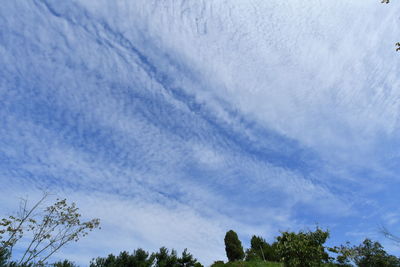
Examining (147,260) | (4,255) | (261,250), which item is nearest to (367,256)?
(261,250)

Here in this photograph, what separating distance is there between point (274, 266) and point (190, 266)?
10998mm

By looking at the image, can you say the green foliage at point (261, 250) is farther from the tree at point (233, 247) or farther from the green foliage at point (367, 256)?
the green foliage at point (367, 256)

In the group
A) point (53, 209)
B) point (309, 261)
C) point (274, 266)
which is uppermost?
point (53, 209)

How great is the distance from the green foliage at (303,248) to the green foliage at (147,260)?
→ 14899mm

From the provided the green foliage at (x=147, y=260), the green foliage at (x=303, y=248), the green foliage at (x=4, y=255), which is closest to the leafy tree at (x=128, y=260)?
the green foliage at (x=147, y=260)

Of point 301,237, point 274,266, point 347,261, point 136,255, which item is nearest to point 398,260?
point 347,261

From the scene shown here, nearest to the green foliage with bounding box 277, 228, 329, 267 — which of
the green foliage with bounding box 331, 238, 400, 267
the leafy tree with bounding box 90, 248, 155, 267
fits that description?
the green foliage with bounding box 331, 238, 400, 267

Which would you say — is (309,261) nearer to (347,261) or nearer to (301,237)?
(301,237)

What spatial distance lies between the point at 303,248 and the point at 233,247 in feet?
68.9

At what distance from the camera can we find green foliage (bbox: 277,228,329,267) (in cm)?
1763

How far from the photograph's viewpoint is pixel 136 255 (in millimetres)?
30531

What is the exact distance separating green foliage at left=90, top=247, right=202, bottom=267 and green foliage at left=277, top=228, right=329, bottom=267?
14.9 meters

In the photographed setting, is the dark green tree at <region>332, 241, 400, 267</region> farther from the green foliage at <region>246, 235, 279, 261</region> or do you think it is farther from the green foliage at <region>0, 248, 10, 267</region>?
the green foliage at <region>0, 248, 10, 267</region>

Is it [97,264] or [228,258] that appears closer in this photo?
[97,264]
